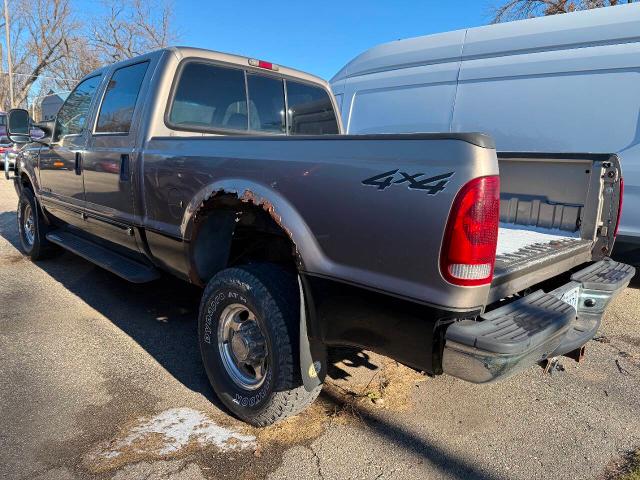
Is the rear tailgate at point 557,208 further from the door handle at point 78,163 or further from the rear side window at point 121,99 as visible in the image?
the door handle at point 78,163

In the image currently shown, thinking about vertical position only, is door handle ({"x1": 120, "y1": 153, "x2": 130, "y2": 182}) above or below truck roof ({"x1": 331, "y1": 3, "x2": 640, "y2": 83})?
below

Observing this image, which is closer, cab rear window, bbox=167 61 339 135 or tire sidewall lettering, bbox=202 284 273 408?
tire sidewall lettering, bbox=202 284 273 408

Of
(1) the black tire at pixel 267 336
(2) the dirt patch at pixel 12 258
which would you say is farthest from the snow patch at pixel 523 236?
(2) the dirt patch at pixel 12 258

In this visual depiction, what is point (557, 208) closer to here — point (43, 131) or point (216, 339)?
point (216, 339)

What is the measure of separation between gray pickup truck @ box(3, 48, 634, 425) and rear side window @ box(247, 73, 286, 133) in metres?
0.01

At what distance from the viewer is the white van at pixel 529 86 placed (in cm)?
456

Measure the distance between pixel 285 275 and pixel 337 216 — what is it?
0.62 metres

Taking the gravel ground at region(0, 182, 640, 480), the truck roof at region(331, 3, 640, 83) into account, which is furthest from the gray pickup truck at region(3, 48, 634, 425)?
the truck roof at region(331, 3, 640, 83)

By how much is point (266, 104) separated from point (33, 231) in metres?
3.64

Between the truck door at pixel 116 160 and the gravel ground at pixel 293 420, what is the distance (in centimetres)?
87

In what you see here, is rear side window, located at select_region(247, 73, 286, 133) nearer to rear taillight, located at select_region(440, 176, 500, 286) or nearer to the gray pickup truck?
the gray pickup truck

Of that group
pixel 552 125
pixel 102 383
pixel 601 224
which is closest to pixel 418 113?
pixel 552 125

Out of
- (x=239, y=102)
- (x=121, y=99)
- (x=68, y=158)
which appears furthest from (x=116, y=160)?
(x=68, y=158)

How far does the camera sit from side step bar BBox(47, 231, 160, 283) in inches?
143
